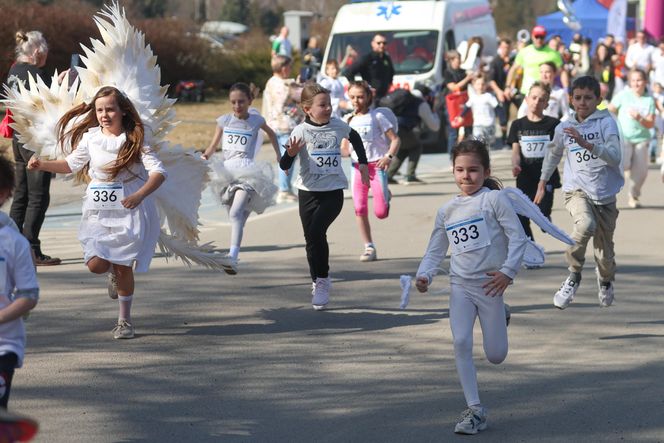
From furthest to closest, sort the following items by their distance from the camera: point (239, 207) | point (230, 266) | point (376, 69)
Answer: point (376, 69)
point (239, 207)
point (230, 266)

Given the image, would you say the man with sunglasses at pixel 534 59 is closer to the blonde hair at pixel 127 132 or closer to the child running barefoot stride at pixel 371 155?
the child running barefoot stride at pixel 371 155

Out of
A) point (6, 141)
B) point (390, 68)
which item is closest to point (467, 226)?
point (390, 68)

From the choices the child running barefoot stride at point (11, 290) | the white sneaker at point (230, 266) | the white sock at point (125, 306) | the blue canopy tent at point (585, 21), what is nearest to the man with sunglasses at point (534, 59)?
the white sneaker at point (230, 266)

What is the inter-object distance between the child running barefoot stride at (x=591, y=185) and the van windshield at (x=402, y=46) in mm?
14236

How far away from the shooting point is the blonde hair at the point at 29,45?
1144 cm

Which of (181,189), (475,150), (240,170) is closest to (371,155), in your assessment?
(240,170)

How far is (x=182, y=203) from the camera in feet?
30.2

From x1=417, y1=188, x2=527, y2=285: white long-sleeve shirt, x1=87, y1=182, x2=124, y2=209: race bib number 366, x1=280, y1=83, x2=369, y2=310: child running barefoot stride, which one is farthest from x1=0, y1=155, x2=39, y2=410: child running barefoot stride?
x1=280, y1=83, x2=369, y2=310: child running barefoot stride

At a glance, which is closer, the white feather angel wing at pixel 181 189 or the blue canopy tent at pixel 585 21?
the white feather angel wing at pixel 181 189

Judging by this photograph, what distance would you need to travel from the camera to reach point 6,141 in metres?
21.5

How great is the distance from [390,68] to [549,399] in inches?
479

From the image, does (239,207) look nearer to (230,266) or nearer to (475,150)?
(230,266)

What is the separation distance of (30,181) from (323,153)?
127 inches

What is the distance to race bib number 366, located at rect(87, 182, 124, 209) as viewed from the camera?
27.0ft
